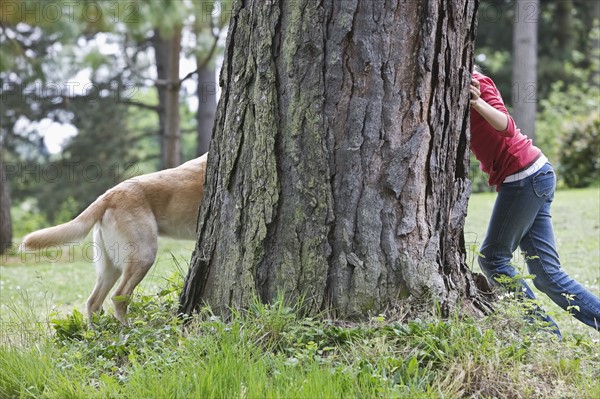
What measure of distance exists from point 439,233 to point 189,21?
1111 cm

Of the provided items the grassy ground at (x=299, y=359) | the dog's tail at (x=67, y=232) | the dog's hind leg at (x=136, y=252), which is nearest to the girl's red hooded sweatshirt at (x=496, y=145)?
the grassy ground at (x=299, y=359)

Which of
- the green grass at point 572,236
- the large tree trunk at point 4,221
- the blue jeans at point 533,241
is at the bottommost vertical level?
the large tree trunk at point 4,221

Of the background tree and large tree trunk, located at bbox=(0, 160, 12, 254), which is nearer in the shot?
large tree trunk, located at bbox=(0, 160, 12, 254)

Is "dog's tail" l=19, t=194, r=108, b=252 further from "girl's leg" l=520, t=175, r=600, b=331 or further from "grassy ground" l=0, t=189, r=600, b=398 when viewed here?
"girl's leg" l=520, t=175, r=600, b=331

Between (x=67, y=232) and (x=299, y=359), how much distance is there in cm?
270

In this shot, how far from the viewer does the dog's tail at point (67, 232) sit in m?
4.87

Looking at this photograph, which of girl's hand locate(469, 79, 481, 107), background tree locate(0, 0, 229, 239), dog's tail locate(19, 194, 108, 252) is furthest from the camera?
background tree locate(0, 0, 229, 239)

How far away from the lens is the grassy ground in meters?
2.87

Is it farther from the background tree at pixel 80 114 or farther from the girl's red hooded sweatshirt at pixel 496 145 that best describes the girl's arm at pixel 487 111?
the background tree at pixel 80 114

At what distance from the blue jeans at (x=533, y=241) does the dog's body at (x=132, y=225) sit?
2.19m

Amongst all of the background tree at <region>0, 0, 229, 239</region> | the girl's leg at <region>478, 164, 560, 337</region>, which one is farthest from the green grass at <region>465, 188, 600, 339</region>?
the background tree at <region>0, 0, 229, 239</region>

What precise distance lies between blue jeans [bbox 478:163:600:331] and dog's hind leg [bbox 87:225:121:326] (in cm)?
280

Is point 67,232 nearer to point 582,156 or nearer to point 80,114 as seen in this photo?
point 582,156

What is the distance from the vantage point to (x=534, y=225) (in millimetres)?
4219
